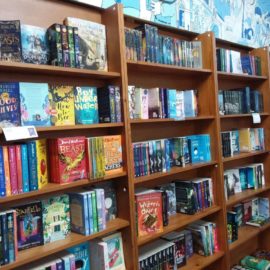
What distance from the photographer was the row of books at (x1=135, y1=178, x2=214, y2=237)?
188 centimetres

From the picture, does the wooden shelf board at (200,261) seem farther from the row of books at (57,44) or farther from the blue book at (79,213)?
the row of books at (57,44)

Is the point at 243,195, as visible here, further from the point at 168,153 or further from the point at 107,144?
the point at 107,144

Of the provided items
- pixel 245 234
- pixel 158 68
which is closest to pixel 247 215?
pixel 245 234

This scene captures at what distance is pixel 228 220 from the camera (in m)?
2.59

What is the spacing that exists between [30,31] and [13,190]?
31.3 inches

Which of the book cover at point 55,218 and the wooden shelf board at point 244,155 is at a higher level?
the wooden shelf board at point 244,155

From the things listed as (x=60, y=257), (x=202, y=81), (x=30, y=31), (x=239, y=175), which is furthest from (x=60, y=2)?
(x=239, y=175)

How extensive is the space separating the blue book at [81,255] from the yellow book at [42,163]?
443mm

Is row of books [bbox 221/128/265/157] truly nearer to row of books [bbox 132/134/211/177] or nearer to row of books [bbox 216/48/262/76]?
row of books [bbox 132/134/211/177]

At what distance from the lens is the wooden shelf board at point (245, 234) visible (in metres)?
2.54

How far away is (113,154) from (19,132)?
57 centimetres

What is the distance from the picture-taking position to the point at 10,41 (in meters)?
1.39

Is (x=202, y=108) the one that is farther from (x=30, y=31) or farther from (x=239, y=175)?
(x=30, y=31)

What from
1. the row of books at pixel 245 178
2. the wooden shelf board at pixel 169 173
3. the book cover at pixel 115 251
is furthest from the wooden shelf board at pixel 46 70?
the row of books at pixel 245 178
